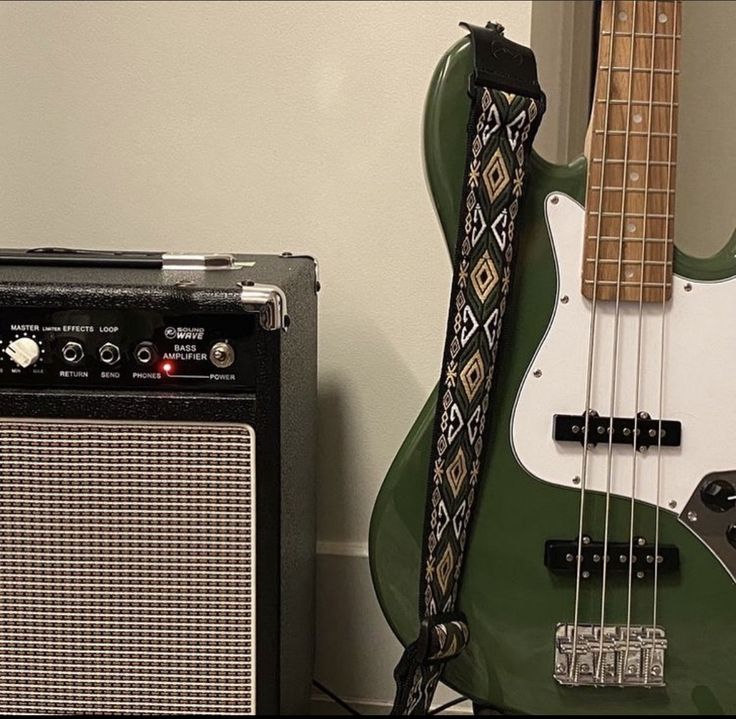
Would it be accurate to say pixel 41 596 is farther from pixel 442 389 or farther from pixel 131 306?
pixel 442 389

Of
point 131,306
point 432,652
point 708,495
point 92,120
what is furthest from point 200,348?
point 92,120

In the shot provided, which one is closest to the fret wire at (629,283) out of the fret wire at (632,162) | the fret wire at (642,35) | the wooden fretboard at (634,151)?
the wooden fretboard at (634,151)

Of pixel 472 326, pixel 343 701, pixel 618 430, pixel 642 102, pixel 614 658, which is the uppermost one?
pixel 642 102

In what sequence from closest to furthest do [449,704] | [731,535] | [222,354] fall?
[222,354], [731,535], [449,704]

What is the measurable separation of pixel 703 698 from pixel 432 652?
288 millimetres

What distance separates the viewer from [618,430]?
1.07 m

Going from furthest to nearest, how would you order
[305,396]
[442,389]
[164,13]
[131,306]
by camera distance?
[164,13] → [305,396] → [442,389] → [131,306]

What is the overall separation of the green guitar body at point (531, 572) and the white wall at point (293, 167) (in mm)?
372

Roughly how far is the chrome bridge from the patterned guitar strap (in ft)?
0.35

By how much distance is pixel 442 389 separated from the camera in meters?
1.06

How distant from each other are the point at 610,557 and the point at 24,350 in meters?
0.61

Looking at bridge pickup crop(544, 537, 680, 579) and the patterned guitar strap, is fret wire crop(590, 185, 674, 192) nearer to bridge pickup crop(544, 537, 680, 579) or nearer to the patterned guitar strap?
the patterned guitar strap

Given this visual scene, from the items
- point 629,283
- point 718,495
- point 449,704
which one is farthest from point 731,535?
point 449,704

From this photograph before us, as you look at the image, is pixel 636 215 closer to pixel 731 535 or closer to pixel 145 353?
pixel 731 535
